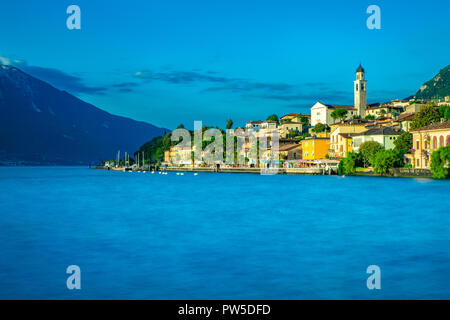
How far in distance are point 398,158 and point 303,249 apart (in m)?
56.0

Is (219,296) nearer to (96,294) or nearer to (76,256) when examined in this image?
(96,294)

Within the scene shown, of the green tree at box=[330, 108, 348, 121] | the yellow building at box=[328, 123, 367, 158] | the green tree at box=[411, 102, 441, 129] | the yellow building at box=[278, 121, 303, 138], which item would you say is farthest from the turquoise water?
the yellow building at box=[278, 121, 303, 138]

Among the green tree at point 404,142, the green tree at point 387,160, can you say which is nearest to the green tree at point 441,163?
the green tree at point 387,160

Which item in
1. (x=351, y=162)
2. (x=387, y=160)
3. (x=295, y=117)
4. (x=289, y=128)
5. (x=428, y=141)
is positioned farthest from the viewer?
(x=295, y=117)

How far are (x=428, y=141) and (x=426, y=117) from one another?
47.9 feet

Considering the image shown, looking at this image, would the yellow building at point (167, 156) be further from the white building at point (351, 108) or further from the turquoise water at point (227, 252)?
the turquoise water at point (227, 252)

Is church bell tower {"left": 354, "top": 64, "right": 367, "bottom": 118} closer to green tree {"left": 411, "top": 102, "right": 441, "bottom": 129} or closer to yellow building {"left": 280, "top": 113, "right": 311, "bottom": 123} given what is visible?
yellow building {"left": 280, "top": 113, "right": 311, "bottom": 123}

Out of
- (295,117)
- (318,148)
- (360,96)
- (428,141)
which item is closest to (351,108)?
(360,96)

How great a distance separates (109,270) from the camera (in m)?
14.0

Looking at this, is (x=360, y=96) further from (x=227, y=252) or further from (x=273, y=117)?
(x=227, y=252)

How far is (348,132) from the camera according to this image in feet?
308

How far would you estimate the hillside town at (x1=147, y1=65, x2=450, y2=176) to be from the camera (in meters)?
71.2

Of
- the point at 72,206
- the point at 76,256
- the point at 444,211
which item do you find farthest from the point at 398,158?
the point at 76,256

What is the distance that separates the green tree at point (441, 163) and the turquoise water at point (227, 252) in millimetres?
26249
